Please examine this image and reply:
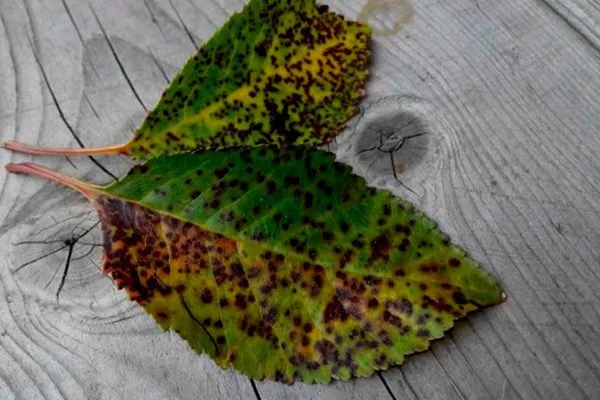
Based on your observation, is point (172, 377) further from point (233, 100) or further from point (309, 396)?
point (233, 100)

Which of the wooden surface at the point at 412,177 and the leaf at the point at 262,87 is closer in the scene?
the wooden surface at the point at 412,177

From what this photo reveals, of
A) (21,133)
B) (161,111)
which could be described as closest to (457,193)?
(161,111)

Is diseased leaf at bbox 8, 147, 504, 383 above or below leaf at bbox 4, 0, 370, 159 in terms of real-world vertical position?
below

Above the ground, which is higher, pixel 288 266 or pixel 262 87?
pixel 262 87

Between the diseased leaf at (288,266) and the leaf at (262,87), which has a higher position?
the leaf at (262,87)

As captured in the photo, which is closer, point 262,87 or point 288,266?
point 288,266
